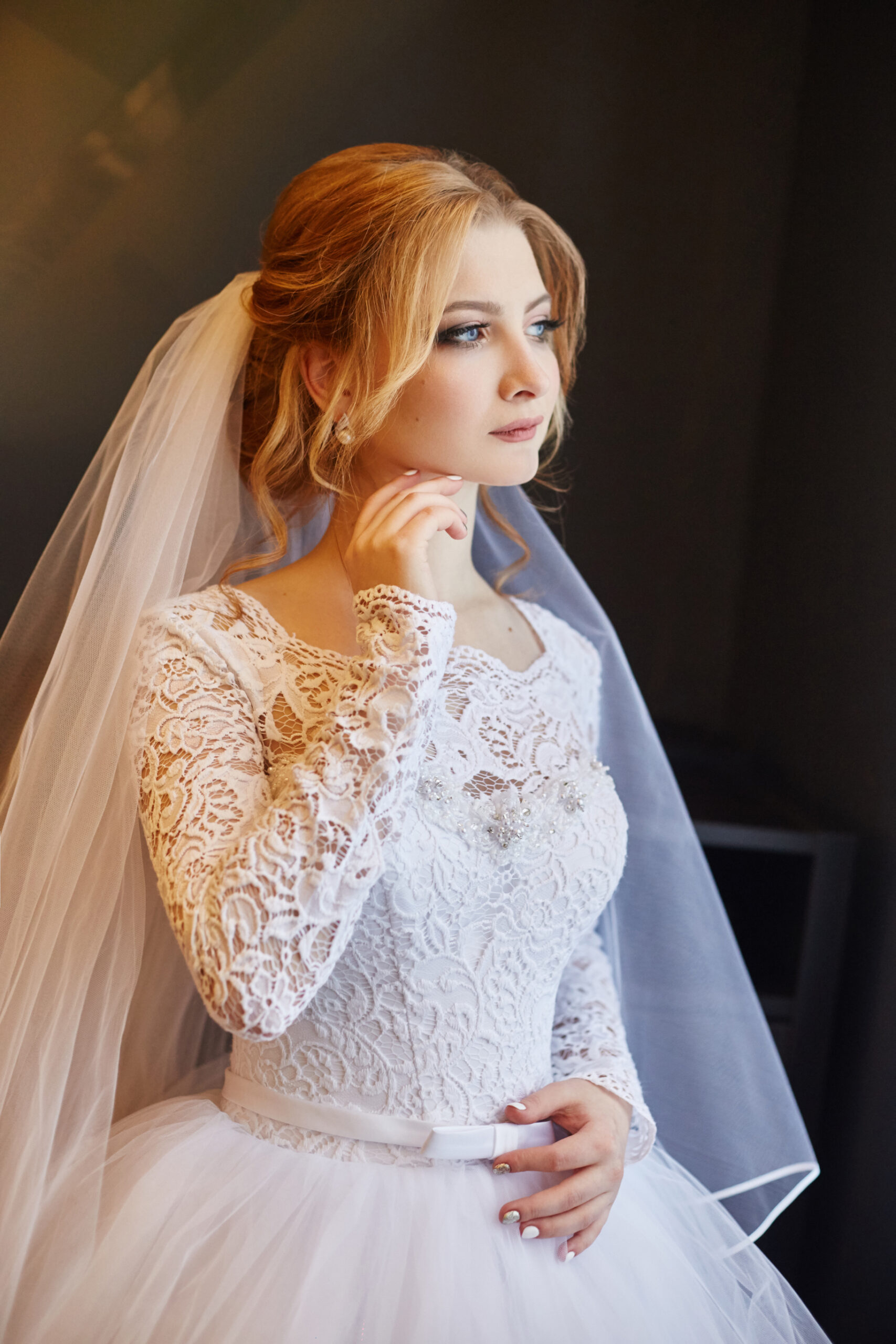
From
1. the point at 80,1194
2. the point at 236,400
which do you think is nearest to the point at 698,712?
the point at 236,400

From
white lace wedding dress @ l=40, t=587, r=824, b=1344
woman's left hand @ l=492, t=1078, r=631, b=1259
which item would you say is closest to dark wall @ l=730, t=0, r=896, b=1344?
white lace wedding dress @ l=40, t=587, r=824, b=1344

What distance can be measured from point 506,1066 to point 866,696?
31.7 inches

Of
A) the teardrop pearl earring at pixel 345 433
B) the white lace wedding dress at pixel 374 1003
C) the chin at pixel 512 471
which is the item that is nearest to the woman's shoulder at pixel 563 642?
the white lace wedding dress at pixel 374 1003

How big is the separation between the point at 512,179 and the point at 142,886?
1.27m

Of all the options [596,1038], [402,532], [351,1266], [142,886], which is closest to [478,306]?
[402,532]

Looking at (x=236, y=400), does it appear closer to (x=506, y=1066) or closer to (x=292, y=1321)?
(x=506, y=1066)

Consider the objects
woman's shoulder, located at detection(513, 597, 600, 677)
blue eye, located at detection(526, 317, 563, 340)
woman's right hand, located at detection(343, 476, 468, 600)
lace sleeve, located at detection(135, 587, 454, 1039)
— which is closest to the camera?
lace sleeve, located at detection(135, 587, 454, 1039)

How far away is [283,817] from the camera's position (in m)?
0.92

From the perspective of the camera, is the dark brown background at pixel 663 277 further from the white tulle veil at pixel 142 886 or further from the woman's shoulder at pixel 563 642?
the woman's shoulder at pixel 563 642

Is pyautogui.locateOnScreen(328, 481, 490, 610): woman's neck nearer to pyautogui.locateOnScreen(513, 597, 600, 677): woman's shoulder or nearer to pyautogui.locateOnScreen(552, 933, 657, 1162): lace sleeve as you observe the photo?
pyautogui.locateOnScreen(513, 597, 600, 677): woman's shoulder

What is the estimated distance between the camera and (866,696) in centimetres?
157

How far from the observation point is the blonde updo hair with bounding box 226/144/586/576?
1.17 metres

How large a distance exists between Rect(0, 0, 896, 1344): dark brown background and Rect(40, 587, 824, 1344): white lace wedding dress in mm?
528

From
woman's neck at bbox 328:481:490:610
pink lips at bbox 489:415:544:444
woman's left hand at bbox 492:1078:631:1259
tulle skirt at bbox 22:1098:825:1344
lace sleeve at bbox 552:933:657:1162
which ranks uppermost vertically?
pink lips at bbox 489:415:544:444
